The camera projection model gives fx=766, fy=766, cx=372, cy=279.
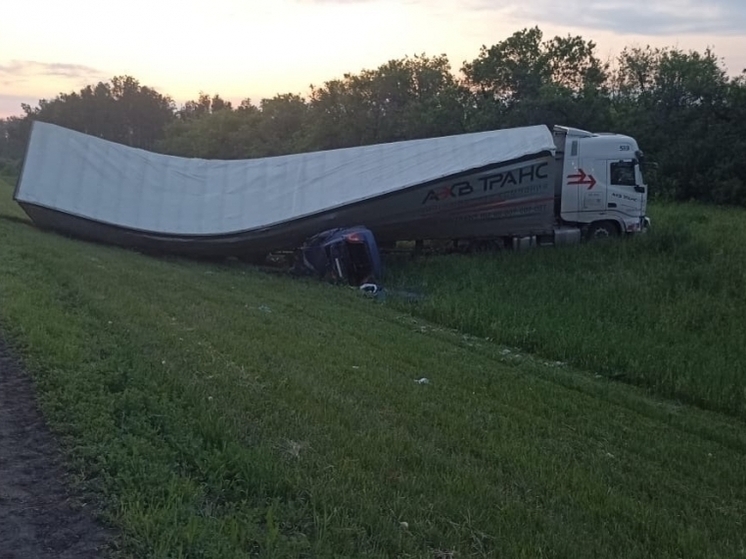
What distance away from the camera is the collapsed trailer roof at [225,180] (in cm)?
1666

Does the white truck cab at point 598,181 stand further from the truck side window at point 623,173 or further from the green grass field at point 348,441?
the green grass field at point 348,441

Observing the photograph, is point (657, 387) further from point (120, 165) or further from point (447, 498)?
point (120, 165)

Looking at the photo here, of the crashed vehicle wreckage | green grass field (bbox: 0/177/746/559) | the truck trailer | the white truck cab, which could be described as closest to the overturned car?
the crashed vehicle wreckage

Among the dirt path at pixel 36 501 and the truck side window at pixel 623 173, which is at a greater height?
the truck side window at pixel 623 173

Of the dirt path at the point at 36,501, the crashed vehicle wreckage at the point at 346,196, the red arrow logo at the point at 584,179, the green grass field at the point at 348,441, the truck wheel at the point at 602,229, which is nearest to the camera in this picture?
the dirt path at the point at 36,501

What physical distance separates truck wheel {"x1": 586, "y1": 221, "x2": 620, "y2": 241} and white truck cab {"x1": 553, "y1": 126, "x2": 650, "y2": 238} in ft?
Answer: 0.08

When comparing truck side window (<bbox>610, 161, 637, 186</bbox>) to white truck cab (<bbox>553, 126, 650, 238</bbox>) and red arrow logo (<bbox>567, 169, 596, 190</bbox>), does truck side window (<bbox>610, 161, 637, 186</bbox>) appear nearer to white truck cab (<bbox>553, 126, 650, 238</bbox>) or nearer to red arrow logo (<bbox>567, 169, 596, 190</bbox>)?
white truck cab (<bbox>553, 126, 650, 238</bbox>)

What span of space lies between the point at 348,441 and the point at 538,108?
29.6m

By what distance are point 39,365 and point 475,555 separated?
3.55 metres

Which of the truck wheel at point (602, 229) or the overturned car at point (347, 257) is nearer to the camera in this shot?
the overturned car at point (347, 257)

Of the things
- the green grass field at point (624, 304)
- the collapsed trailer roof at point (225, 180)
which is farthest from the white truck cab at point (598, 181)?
the collapsed trailer roof at point (225, 180)

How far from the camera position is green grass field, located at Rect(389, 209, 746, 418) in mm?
9758

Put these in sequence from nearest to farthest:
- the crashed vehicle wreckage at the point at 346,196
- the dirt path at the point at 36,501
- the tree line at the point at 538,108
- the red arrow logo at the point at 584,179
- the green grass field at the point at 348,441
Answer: the dirt path at the point at 36,501, the green grass field at the point at 348,441, the crashed vehicle wreckage at the point at 346,196, the red arrow logo at the point at 584,179, the tree line at the point at 538,108

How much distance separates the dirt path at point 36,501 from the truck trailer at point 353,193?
1210 cm
